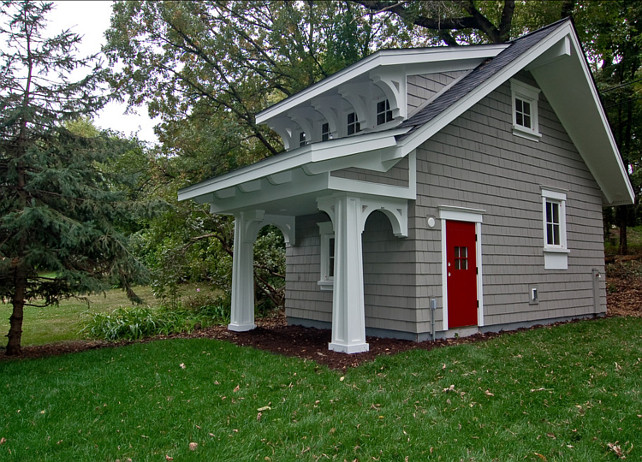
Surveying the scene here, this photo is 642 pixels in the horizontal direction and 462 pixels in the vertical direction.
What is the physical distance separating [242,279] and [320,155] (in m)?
4.12

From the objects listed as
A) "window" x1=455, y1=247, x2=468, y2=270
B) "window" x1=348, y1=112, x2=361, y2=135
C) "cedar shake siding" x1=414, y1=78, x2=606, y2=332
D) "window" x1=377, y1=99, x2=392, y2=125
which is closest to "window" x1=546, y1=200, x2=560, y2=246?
"cedar shake siding" x1=414, y1=78, x2=606, y2=332

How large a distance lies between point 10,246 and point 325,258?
520 centimetres

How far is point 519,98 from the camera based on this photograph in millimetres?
9680

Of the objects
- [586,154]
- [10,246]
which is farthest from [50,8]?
[586,154]

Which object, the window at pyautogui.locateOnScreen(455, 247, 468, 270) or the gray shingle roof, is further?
the window at pyautogui.locateOnScreen(455, 247, 468, 270)

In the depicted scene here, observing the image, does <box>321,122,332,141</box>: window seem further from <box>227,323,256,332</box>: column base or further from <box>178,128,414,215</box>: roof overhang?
<box>227,323,256,332</box>: column base

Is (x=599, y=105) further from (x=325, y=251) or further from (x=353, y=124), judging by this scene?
(x=325, y=251)

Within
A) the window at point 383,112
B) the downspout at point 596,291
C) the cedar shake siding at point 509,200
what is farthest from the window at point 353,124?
the downspout at point 596,291

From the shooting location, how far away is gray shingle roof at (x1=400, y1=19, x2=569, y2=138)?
293 inches

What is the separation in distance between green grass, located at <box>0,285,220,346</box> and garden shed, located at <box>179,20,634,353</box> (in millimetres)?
3223

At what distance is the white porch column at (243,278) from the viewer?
9.29 metres

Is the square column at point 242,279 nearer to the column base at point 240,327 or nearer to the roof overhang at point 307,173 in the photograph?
the column base at point 240,327

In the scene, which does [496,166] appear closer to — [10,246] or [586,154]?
[586,154]

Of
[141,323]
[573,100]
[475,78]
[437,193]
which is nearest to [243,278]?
[141,323]
